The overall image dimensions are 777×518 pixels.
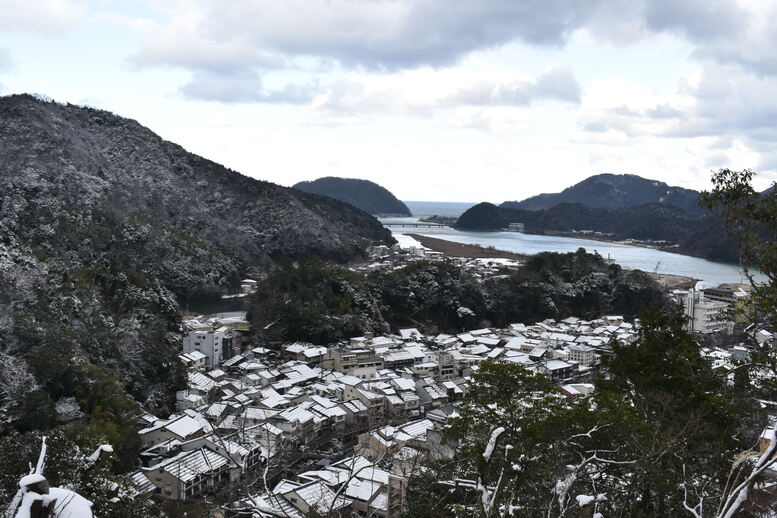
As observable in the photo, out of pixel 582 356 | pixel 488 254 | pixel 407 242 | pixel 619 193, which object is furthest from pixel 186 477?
pixel 619 193

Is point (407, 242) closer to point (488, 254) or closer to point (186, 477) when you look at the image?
point (488, 254)

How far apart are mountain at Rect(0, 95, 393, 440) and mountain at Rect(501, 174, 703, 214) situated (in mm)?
58918

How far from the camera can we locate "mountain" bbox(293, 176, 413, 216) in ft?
282

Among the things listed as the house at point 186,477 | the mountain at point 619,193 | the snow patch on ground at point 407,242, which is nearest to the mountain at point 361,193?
the mountain at point 619,193

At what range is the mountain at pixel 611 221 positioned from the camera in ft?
176

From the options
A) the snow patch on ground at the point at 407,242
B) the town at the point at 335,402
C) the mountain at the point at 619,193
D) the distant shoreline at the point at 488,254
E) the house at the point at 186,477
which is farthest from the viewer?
→ the mountain at the point at 619,193

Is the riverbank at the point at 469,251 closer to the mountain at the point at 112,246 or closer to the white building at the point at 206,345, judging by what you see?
the mountain at the point at 112,246

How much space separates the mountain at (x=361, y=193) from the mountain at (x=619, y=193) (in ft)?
74.5

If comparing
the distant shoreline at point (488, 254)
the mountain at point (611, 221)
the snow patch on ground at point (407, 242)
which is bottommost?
the distant shoreline at point (488, 254)

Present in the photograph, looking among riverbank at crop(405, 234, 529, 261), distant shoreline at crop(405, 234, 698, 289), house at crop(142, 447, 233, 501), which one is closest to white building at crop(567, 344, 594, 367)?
house at crop(142, 447, 233, 501)

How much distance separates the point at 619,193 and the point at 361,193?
39.4 meters

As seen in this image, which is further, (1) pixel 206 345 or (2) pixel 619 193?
(2) pixel 619 193

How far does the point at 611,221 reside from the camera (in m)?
63.5

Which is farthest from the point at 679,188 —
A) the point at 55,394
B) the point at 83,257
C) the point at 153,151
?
the point at 55,394
